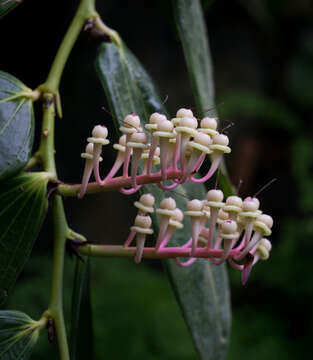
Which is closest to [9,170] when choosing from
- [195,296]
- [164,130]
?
[164,130]

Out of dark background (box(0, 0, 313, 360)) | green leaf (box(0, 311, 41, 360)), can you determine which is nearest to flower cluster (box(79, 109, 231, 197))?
green leaf (box(0, 311, 41, 360))

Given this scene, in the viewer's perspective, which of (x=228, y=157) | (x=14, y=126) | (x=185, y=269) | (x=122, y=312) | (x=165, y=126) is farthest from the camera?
(x=228, y=157)

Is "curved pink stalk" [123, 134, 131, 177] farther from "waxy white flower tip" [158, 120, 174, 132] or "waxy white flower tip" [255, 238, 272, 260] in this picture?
"waxy white flower tip" [255, 238, 272, 260]

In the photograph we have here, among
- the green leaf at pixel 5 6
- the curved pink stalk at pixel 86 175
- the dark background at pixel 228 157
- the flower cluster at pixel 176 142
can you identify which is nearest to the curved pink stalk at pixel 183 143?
the flower cluster at pixel 176 142

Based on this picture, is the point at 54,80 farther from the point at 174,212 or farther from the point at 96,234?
the point at 96,234

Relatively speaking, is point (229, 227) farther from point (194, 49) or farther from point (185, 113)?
point (194, 49)

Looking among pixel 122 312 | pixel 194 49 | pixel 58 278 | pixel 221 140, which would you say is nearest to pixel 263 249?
pixel 221 140
